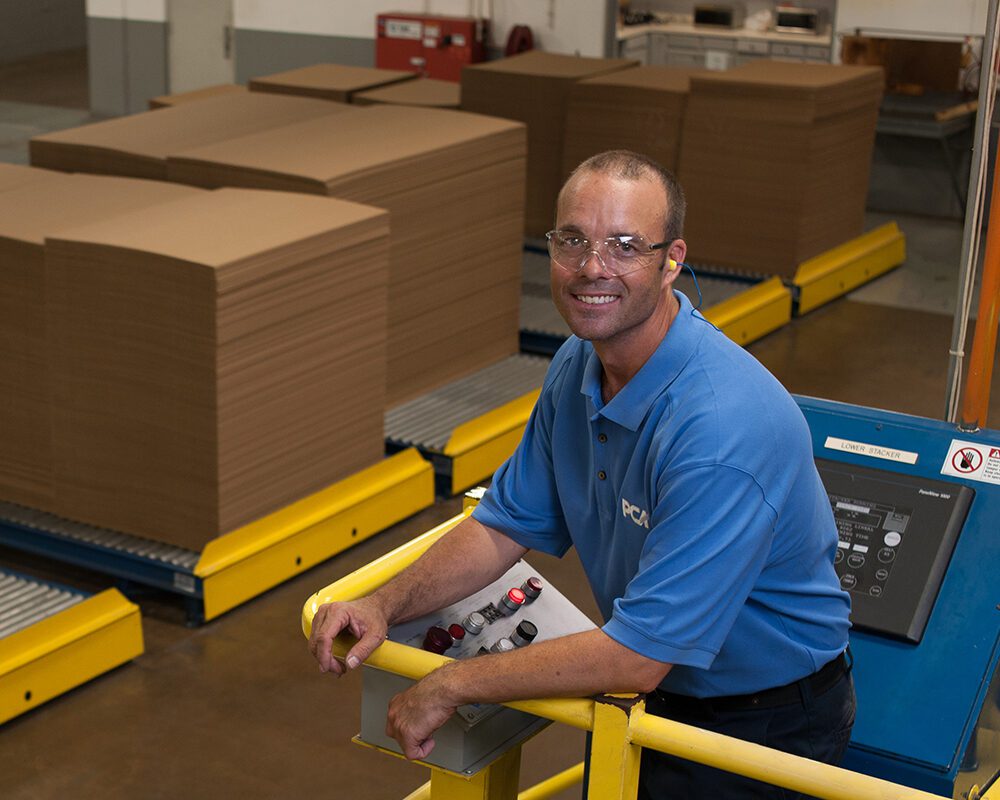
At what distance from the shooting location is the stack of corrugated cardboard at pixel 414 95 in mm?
9023

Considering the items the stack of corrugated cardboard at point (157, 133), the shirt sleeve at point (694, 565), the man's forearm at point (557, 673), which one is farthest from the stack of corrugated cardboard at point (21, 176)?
the shirt sleeve at point (694, 565)

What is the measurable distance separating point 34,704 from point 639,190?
119 inches

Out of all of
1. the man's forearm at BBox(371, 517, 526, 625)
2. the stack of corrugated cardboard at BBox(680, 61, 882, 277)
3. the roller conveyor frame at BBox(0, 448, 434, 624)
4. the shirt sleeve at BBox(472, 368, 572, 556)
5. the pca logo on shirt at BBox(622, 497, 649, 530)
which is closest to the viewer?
the pca logo on shirt at BBox(622, 497, 649, 530)

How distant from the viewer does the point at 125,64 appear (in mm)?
14844

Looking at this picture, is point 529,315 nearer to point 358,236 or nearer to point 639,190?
point 358,236

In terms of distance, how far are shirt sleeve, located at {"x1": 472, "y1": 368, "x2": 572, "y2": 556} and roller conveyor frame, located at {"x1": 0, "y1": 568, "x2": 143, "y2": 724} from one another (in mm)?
2226

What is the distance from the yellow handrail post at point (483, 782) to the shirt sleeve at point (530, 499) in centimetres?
46

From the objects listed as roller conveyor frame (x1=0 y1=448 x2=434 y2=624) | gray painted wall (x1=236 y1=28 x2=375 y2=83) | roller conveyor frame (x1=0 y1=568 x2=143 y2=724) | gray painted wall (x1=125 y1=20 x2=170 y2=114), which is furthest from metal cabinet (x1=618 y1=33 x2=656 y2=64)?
roller conveyor frame (x1=0 y1=568 x2=143 y2=724)

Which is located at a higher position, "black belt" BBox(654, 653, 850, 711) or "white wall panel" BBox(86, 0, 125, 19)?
"white wall panel" BBox(86, 0, 125, 19)

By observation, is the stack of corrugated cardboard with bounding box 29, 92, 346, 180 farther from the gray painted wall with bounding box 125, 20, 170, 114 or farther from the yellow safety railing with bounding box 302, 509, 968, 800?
the gray painted wall with bounding box 125, 20, 170, 114

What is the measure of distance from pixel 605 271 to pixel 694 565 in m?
0.52

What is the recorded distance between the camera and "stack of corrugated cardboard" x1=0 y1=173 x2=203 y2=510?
5.20m

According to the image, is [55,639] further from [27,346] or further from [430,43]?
[430,43]

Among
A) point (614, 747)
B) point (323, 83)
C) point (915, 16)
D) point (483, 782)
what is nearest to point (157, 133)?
point (323, 83)
